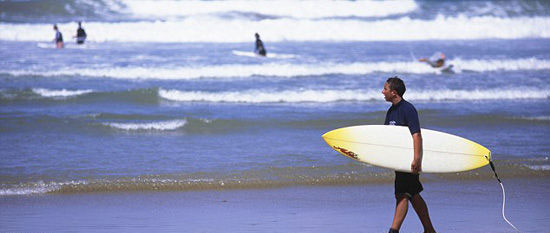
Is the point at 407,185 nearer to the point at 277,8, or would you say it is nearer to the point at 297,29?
the point at 297,29

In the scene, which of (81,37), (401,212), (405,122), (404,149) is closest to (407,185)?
(401,212)

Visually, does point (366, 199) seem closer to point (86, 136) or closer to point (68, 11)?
point (86, 136)

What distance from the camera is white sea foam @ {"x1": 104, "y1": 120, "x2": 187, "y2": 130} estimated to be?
11070 mm

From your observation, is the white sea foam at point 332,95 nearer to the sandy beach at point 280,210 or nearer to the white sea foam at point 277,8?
the sandy beach at point 280,210

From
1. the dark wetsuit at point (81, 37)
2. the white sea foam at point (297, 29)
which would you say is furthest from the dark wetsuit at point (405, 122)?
the white sea foam at point (297, 29)

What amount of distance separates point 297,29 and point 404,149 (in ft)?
73.5

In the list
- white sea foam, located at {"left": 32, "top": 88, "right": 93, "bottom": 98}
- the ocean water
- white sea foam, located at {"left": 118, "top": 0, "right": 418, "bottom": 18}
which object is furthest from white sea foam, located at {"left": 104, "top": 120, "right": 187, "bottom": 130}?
white sea foam, located at {"left": 118, "top": 0, "right": 418, "bottom": 18}

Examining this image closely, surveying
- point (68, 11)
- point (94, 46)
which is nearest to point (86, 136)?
point (94, 46)

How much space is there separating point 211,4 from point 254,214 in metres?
25.4

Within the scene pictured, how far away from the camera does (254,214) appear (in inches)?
260

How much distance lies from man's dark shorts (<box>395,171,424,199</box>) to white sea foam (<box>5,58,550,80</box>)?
12558mm

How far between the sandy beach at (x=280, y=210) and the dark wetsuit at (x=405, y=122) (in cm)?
86

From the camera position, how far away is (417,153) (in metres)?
5.09

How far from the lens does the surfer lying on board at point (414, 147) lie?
509cm
